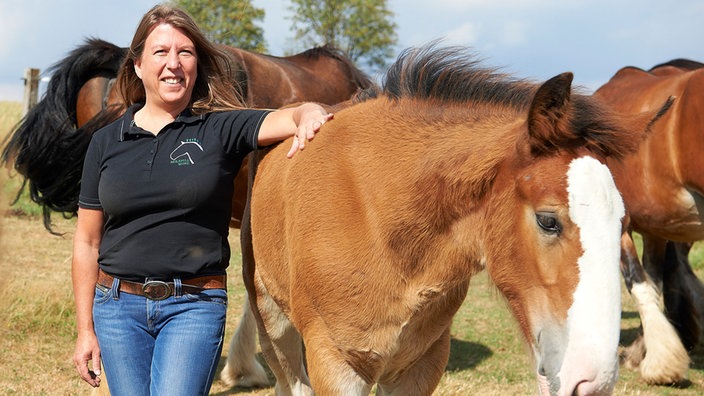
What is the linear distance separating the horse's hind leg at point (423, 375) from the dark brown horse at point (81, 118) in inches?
94.6

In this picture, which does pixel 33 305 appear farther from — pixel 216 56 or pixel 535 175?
pixel 535 175

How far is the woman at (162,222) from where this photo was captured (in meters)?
2.96

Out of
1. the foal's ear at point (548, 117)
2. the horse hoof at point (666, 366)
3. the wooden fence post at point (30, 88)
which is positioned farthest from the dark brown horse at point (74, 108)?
the wooden fence post at point (30, 88)

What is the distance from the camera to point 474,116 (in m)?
3.05

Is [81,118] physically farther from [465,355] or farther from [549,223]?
[549,223]

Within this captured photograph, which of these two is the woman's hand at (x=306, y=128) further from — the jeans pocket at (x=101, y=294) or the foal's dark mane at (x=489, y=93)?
the jeans pocket at (x=101, y=294)

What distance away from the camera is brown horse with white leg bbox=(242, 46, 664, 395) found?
97.9 inches

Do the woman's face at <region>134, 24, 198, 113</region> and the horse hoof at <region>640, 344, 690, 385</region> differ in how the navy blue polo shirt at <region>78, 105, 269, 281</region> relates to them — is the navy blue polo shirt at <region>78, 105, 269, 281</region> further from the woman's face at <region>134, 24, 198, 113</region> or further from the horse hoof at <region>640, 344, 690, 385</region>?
the horse hoof at <region>640, 344, 690, 385</region>

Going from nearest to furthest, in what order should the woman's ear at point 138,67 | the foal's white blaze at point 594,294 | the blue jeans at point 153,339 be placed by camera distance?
the foal's white blaze at point 594,294, the blue jeans at point 153,339, the woman's ear at point 138,67

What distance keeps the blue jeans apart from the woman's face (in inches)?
29.3

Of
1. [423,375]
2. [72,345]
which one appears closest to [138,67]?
[423,375]

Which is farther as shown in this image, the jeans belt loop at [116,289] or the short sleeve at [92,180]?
the short sleeve at [92,180]

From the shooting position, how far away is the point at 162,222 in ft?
9.88

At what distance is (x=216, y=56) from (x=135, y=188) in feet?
2.56
